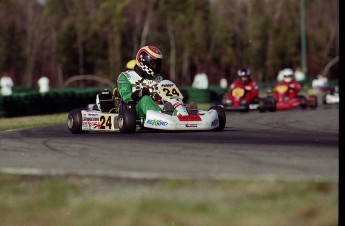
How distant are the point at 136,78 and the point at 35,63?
184ft

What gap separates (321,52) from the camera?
240 feet

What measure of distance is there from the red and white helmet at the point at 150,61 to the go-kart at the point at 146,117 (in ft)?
0.95

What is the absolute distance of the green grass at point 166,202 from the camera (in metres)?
6.80

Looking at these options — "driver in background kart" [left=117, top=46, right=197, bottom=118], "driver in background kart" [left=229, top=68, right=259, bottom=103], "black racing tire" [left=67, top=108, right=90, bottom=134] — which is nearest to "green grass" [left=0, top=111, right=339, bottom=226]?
"driver in background kart" [left=117, top=46, right=197, bottom=118]

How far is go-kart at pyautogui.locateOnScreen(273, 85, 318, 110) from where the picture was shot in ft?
81.8

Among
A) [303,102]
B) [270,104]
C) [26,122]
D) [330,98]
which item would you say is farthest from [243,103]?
[330,98]

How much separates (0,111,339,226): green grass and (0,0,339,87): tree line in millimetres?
52918

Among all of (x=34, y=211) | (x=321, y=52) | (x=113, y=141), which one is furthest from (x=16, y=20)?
(x=34, y=211)

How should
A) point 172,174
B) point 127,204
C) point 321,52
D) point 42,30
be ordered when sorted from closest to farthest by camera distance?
point 127,204 → point 172,174 → point 42,30 → point 321,52

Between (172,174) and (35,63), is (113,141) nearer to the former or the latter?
(172,174)

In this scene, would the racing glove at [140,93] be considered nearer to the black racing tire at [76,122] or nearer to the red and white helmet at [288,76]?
the black racing tire at [76,122]

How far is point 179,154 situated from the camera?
32.8 feet

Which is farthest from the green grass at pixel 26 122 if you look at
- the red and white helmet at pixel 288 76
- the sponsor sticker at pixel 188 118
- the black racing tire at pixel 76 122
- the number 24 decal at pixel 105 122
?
the red and white helmet at pixel 288 76

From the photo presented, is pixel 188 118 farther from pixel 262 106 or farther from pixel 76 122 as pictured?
pixel 262 106
